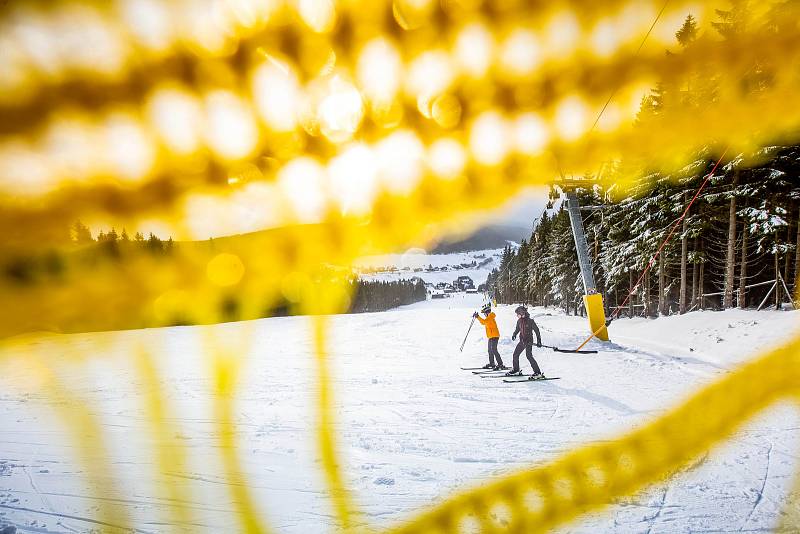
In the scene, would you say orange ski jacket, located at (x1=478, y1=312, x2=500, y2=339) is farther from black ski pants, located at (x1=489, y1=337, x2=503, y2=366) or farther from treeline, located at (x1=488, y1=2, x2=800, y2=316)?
treeline, located at (x1=488, y1=2, x2=800, y2=316)

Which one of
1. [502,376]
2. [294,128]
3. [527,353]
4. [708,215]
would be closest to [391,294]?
[708,215]

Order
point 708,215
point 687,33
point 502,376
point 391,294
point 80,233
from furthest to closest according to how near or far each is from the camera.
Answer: point 391,294, point 708,215, point 502,376, point 687,33, point 80,233

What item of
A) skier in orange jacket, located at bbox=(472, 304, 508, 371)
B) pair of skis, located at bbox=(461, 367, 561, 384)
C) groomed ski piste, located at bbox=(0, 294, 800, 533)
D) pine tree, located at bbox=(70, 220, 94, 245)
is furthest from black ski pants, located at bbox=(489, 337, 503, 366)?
pine tree, located at bbox=(70, 220, 94, 245)

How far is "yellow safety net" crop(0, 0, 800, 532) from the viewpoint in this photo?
33.5 inches

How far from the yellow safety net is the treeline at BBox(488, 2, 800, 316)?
0.06 m

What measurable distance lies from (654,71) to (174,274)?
6.05ft

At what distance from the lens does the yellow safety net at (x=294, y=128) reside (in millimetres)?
852

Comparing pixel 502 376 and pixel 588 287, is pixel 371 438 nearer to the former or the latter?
pixel 502 376

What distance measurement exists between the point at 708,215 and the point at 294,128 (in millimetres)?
17254

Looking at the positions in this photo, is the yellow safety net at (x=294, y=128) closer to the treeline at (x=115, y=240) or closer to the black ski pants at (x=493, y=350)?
the treeline at (x=115, y=240)

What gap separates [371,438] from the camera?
352 centimetres

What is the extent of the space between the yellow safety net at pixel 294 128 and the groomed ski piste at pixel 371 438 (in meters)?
0.23

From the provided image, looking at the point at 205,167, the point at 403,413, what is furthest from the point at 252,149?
the point at 403,413

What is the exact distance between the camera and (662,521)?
77.2 inches
